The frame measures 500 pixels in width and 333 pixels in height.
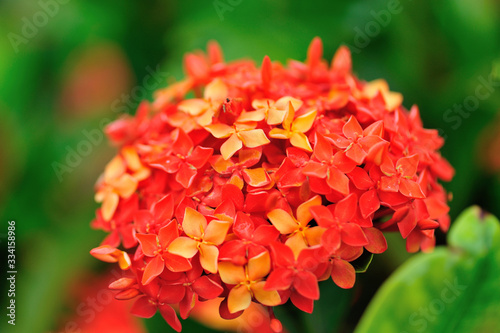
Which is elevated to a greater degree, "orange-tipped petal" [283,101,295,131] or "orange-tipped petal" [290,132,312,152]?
"orange-tipped petal" [283,101,295,131]

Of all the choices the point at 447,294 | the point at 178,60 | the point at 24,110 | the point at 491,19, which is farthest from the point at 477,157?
the point at 24,110

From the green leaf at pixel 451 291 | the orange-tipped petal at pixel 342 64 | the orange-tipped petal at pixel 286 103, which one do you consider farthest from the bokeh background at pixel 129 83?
the orange-tipped petal at pixel 286 103

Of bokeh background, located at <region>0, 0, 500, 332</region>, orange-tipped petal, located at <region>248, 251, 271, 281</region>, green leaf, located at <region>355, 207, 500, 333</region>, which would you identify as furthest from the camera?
bokeh background, located at <region>0, 0, 500, 332</region>

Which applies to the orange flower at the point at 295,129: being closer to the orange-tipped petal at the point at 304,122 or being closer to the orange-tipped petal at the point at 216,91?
the orange-tipped petal at the point at 304,122

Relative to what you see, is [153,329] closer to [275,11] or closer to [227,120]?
[227,120]

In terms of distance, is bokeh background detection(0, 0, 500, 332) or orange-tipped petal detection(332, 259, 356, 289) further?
bokeh background detection(0, 0, 500, 332)

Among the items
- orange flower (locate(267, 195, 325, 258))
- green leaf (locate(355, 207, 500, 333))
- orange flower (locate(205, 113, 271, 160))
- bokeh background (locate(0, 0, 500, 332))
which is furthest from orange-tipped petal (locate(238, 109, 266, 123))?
bokeh background (locate(0, 0, 500, 332))

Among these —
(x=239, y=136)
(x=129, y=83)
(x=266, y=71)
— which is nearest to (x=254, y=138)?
(x=239, y=136)

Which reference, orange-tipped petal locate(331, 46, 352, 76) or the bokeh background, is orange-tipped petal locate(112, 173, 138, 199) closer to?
orange-tipped petal locate(331, 46, 352, 76)
